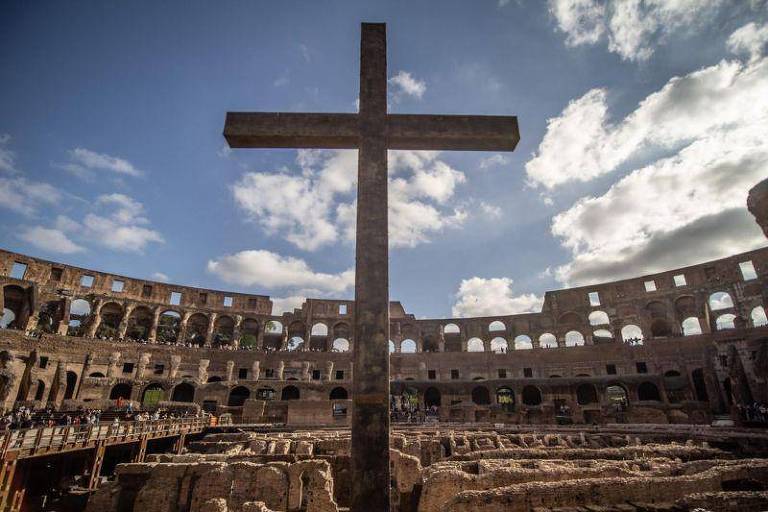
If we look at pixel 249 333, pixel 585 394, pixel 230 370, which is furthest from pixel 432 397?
pixel 249 333

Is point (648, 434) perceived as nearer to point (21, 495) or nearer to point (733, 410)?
point (733, 410)

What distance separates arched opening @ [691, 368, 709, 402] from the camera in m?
30.1

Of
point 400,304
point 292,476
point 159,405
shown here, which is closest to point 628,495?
point 292,476

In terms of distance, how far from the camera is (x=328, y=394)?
35.9 m

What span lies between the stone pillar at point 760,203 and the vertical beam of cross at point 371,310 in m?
28.6

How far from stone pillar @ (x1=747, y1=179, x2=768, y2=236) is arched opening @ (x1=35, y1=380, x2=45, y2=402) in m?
50.2

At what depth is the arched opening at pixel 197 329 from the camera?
43.4 m

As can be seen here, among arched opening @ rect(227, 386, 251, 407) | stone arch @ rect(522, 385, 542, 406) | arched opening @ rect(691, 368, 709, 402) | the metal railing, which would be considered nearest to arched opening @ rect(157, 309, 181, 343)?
arched opening @ rect(227, 386, 251, 407)

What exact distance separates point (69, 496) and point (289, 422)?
48.2ft

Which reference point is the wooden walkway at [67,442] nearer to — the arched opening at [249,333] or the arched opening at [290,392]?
the arched opening at [290,392]

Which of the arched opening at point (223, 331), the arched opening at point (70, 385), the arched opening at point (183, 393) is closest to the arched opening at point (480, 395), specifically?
the arched opening at point (183, 393)

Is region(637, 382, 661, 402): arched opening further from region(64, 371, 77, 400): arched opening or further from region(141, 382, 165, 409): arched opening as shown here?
region(64, 371, 77, 400): arched opening

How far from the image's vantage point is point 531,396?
36812 mm

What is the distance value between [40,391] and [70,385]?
105 inches
